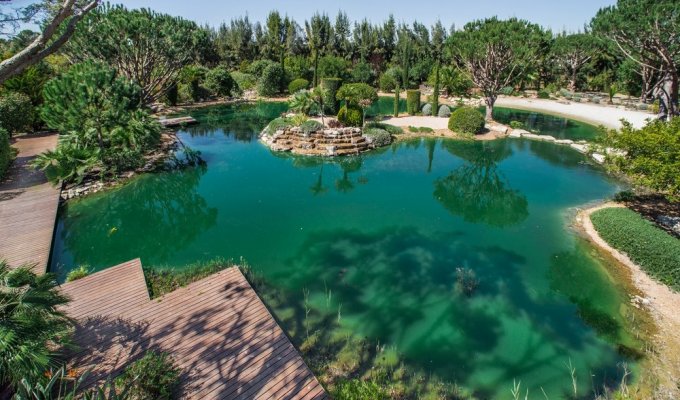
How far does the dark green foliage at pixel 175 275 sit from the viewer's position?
32.5 ft

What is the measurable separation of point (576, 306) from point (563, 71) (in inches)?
2241

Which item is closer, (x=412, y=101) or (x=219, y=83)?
(x=412, y=101)

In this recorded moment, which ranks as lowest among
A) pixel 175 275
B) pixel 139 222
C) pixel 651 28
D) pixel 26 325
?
pixel 175 275

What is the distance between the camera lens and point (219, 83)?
47.3 m

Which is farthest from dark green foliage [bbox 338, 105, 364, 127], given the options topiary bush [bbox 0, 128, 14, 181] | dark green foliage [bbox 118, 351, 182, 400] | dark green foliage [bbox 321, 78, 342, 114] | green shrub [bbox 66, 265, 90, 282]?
dark green foliage [bbox 118, 351, 182, 400]

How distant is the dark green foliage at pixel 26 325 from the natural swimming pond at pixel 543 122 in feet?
110

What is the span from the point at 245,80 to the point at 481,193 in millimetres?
45396

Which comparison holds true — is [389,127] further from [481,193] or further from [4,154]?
[4,154]

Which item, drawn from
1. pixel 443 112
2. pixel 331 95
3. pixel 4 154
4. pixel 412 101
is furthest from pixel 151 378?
pixel 443 112

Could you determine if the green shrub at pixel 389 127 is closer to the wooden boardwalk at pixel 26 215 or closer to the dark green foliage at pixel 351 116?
the dark green foliage at pixel 351 116

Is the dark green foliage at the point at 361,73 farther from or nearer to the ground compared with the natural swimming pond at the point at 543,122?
farther from the ground

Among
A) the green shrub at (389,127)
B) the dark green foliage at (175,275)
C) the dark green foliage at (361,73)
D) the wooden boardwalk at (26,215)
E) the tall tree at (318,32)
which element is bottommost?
the dark green foliage at (175,275)

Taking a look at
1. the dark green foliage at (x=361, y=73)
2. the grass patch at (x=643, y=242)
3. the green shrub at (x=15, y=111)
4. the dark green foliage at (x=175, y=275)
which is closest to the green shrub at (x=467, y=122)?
the grass patch at (x=643, y=242)

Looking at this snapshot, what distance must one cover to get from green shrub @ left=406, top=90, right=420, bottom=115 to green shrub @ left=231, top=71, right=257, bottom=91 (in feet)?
91.8
